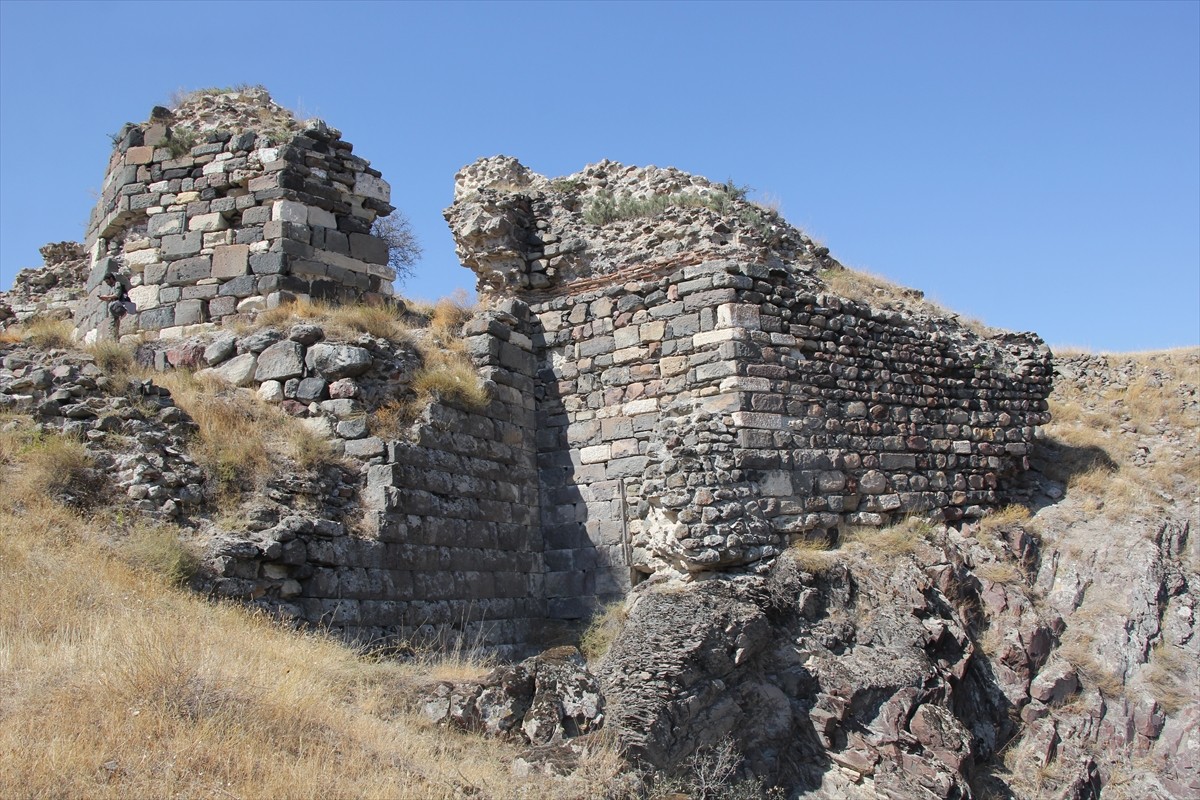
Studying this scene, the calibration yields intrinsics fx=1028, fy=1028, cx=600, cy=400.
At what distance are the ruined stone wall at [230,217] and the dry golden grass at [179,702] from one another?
4.46m

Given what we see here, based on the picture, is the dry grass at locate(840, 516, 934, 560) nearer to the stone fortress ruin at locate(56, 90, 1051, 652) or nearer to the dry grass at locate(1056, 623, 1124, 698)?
the stone fortress ruin at locate(56, 90, 1051, 652)

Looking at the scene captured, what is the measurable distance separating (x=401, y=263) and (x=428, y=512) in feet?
67.5

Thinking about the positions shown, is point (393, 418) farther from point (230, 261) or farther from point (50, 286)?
point (50, 286)

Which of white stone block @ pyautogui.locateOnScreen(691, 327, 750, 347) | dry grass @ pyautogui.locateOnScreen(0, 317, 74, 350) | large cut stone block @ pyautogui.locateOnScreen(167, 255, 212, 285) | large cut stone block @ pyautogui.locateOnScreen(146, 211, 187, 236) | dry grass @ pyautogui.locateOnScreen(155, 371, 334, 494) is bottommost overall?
dry grass @ pyautogui.locateOnScreen(155, 371, 334, 494)

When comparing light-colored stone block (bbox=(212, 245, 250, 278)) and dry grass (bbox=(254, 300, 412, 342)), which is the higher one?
light-colored stone block (bbox=(212, 245, 250, 278))

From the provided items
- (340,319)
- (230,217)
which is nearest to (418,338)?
(340,319)

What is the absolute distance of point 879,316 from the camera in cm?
1143

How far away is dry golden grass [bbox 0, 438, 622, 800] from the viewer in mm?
4832

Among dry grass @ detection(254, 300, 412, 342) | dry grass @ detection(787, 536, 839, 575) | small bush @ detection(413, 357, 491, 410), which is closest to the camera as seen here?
dry grass @ detection(787, 536, 839, 575)

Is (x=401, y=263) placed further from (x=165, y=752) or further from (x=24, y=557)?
(x=165, y=752)

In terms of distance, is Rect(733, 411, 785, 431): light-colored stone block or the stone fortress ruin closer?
the stone fortress ruin

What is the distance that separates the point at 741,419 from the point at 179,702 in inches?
234

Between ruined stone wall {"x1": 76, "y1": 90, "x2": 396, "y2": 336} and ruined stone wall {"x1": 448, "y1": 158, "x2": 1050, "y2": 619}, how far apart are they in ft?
8.60

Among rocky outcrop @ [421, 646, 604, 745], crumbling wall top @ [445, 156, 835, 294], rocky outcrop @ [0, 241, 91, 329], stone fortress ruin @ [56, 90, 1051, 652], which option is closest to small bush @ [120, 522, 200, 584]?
stone fortress ruin @ [56, 90, 1051, 652]
